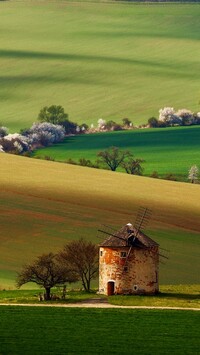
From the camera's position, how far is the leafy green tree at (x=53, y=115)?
551ft

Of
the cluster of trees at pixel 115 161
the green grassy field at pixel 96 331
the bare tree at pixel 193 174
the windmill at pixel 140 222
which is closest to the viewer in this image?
the green grassy field at pixel 96 331

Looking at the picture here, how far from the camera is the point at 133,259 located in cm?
7962

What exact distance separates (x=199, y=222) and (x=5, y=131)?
59.3 meters

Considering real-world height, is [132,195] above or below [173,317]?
above

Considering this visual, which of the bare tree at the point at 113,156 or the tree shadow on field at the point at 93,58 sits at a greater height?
the tree shadow on field at the point at 93,58

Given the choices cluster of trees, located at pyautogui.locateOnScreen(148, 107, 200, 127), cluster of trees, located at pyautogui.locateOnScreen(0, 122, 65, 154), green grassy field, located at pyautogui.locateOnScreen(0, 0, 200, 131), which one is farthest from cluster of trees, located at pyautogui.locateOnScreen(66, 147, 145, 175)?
green grassy field, located at pyautogui.locateOnScreen(0, 0, 200, 131)

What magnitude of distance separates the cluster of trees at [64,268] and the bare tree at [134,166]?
161ft

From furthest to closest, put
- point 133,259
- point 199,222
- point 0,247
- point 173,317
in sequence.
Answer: point 199,222, point 0,247, point 133,259, point 173,317

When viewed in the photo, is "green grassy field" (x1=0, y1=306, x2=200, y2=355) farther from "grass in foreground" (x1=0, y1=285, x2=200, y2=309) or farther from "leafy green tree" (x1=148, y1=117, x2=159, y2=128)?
"leafy green tree" (x1=148, y1=117, x2=159, y2=128)

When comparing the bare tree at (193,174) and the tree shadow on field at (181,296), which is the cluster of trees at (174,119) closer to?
the bare tree at (193,174)

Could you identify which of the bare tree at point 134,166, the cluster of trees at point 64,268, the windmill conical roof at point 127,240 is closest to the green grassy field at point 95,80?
the bare tree at point 134,166

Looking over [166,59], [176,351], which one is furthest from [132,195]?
[166,59]

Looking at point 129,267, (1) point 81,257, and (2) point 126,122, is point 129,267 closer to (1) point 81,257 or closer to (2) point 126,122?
(1) point 81,257

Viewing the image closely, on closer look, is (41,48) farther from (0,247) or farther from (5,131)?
(0,247)
